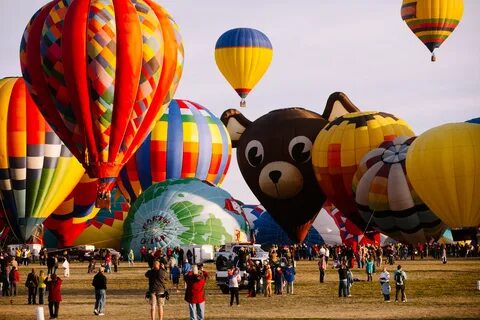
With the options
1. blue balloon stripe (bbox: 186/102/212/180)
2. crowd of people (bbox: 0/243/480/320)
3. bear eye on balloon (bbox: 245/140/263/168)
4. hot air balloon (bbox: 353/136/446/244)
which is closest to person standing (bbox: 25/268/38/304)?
crowd of people (bbox: 0/243/480/320)

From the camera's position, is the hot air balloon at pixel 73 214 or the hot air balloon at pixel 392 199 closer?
the hot air balloon at pixel 392 199

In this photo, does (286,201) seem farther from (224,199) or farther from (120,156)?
(120,156)

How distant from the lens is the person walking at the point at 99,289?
2527cm

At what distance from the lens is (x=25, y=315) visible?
26234mm

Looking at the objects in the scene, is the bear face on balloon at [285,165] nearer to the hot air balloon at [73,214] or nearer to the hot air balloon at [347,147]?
the hot air balloon at [347,147]

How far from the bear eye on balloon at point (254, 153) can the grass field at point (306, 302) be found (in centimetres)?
1519

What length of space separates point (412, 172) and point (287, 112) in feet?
34.0

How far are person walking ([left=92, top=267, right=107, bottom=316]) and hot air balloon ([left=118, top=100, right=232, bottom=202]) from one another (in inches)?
1222

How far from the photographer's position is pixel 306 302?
2872 centimetres

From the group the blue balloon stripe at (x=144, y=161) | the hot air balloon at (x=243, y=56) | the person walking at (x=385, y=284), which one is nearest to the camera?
the person walking at (x=385, y=284)

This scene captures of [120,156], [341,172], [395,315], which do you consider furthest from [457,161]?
[395,315]

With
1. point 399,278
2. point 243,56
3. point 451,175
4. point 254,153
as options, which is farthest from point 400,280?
point 243,56

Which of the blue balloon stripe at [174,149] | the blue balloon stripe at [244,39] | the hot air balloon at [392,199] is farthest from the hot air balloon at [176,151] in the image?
the hot air balloon at [392,199]

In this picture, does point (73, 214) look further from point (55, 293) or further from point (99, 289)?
point (55, 293)
